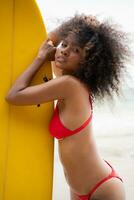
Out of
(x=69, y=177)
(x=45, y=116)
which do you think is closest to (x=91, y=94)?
(x=45, y=116)

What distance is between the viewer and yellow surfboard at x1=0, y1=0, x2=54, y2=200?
5.28ft

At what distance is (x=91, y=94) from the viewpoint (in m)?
1.58

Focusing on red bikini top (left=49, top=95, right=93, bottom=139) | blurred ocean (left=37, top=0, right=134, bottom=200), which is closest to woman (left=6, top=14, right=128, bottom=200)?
red bikini top (left=49, top=95, right=93, bottom=139)

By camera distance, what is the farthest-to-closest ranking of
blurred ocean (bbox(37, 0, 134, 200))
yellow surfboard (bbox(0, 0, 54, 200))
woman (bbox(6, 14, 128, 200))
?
1. blurred ocean (bbox(37, 0, 134, 200))
2. yellow surfboard (bbox(0, 0, 54, 200))
3. woman (bbox(6, 14, 128, 200))

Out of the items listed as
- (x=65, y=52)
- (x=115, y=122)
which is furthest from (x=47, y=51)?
(x=115, y=122)

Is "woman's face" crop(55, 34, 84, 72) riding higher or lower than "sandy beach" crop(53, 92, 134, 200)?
higher

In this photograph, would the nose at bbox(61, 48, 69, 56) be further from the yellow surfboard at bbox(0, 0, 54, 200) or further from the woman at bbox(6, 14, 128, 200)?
the yellow surfboard at bbox(0, 0, 54, 200)

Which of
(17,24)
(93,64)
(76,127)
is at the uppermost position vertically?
(17,24)

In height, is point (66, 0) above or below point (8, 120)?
above

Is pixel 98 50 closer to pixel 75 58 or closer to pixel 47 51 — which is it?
pixel 75 58

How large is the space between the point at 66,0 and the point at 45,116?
3.38 ft

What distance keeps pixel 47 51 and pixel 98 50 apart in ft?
0.75

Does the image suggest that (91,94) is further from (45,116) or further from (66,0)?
(66,0)

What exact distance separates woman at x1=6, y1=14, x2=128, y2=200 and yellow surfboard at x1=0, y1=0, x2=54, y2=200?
79mm
